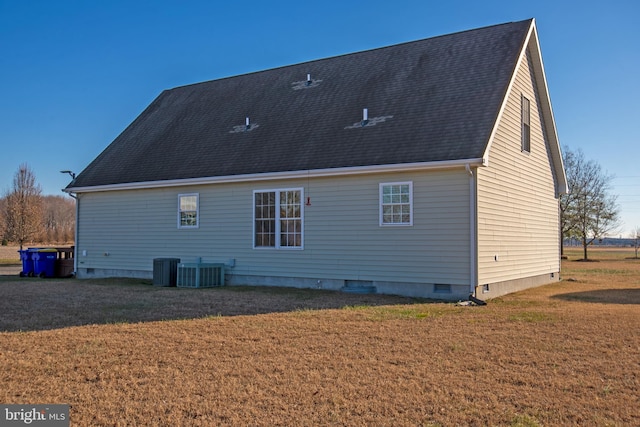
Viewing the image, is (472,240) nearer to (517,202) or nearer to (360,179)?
(360,179)

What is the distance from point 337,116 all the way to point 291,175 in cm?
249

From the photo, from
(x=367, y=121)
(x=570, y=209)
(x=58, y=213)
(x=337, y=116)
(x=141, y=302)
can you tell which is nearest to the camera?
(x=141, y=302)

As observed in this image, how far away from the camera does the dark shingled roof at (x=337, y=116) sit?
14.3 m

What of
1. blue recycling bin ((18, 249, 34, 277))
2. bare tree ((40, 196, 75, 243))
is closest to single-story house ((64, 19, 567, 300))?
blue recycling bin ((18, 249, 34, 277))

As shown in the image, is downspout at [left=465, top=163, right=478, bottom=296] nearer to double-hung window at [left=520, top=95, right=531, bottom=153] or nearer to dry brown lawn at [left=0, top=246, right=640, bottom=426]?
dry brown lawn at [left=0, top=246, right=640, bottom=426]

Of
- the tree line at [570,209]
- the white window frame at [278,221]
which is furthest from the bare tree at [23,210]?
the white window frame at [278,221]

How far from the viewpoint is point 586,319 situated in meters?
10.4

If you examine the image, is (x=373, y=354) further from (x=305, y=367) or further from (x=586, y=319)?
(x=586, y=319)

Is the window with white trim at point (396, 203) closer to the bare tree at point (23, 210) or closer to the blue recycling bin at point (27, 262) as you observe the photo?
the blue recycling bin at point (27, 262)

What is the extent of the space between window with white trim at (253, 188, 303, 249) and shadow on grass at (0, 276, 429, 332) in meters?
1.32

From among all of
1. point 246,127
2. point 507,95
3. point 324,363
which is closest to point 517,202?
point 507,95

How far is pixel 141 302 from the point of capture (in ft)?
41.8

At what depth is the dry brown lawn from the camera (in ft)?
17.9

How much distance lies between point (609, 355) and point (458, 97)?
344 inches
